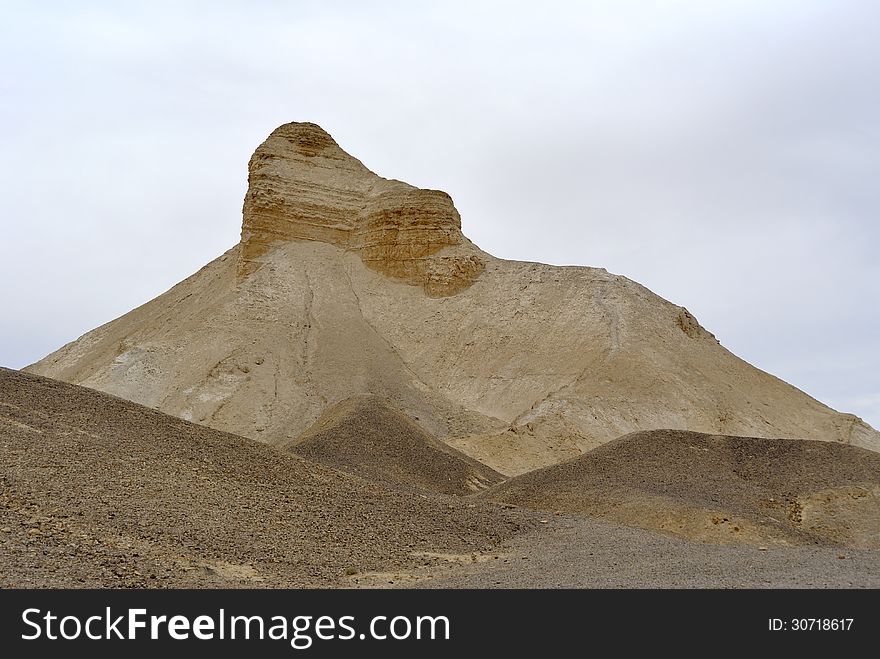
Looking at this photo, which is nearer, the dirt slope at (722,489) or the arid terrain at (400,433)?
the arid terrain at (400,433)

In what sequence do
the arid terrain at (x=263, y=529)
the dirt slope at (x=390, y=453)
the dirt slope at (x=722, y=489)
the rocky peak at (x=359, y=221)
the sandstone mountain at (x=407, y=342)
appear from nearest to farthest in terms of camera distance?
the arid terrain at (x=263, y=529)
the dirt slope at (x=722, y=489)
the dirt slope at (x=390, y=453)
the sandstone mountain at (x=407, y=342)
the rocky peak at (x=359, y=221)

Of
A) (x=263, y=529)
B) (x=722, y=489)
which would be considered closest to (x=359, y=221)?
(x=722, y=489)

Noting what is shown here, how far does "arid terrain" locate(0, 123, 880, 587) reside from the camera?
37.4ft

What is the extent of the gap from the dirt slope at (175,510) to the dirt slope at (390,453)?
16.3ft

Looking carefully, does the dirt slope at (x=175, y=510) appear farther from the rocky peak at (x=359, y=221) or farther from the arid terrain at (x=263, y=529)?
the rocky peak at (x=359, y=221)

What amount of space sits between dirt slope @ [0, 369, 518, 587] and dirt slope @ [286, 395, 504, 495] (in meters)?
4.97

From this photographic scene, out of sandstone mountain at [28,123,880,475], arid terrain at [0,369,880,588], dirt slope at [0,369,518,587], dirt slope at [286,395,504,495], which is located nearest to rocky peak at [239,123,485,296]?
sandstone mountain at [28,123,880,475]

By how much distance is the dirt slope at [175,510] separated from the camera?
33.0 ft

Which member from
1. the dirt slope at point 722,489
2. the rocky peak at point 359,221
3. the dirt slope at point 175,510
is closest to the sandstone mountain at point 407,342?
the rocky peak at point 359,221

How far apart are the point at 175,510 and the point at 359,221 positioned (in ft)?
117

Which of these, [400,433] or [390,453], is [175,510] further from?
[400,433]

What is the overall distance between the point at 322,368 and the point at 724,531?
22.5m

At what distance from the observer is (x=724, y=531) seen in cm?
1573

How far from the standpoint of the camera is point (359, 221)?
4694 centimetres
